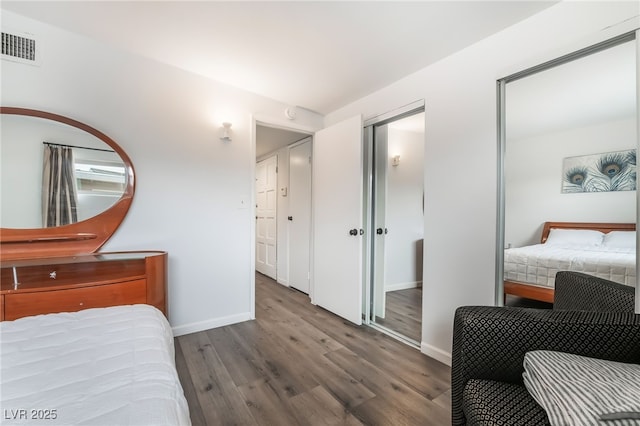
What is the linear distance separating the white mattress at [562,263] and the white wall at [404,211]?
214 cm

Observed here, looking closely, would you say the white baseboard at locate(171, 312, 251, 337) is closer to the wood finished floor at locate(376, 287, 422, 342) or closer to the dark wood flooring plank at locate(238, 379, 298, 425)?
the dark wood flooring plank at locate(238, 379, 298, 425)

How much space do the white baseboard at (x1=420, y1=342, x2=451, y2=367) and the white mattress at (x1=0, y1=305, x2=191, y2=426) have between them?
1.89 metres

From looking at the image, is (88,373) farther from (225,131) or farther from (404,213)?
(404,213)

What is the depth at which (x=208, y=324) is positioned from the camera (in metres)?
2.56

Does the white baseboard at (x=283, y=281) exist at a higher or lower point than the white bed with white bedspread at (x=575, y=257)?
lower

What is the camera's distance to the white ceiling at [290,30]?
162cm

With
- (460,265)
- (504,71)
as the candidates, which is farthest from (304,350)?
(504,71)

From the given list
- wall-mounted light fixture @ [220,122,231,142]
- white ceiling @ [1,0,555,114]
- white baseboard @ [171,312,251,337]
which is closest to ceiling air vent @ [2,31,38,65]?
white ceiling @ [1,0,555,114]

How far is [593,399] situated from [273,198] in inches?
163

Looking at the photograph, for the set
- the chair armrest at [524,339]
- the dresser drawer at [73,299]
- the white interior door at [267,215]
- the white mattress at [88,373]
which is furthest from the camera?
the white interior door at [267,215]

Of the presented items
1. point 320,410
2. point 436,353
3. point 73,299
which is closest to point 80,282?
point 73,299

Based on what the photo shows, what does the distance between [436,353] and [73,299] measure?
2.55 metres

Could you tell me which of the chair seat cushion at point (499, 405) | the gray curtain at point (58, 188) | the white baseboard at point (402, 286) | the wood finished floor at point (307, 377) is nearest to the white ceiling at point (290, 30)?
the gray curtain at point (58, 188)

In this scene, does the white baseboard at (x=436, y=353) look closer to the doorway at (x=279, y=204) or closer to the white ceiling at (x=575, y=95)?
the white ceiling at (x=575, y=95)
